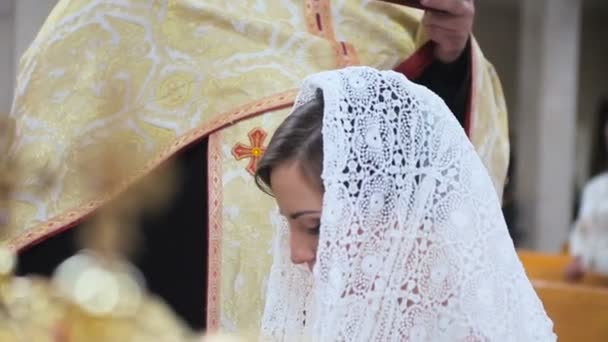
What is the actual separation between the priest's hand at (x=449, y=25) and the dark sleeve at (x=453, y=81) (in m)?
0.02

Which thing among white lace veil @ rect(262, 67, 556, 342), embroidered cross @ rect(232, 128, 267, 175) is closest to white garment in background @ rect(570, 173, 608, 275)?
embroidered cross @ rect(232, 128, 267, 175)

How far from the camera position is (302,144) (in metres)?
1.16

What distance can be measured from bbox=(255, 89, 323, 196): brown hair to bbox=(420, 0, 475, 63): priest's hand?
11.4 inches

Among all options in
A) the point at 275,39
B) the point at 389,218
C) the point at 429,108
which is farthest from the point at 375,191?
the point at 275,39

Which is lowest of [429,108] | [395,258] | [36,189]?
[395,258]

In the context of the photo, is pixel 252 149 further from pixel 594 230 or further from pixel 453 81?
pixel 594 230

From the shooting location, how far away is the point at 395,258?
107 cm

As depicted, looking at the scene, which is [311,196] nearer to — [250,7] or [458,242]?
[458,242]

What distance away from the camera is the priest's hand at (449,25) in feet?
4.59

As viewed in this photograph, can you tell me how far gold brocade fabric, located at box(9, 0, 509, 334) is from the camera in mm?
1399

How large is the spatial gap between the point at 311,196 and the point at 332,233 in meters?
0.09

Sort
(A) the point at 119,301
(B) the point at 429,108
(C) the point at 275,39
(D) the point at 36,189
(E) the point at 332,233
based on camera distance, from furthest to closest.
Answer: (C) the point at 275,39 → (B) the point at 429,108 → (E) the point at 332,233 → (D) the point at 36,189 → (A) the point at 119,301

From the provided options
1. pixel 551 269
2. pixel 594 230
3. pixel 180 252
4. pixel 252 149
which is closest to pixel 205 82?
pixel 252 149

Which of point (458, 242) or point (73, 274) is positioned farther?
point (458, 242)
